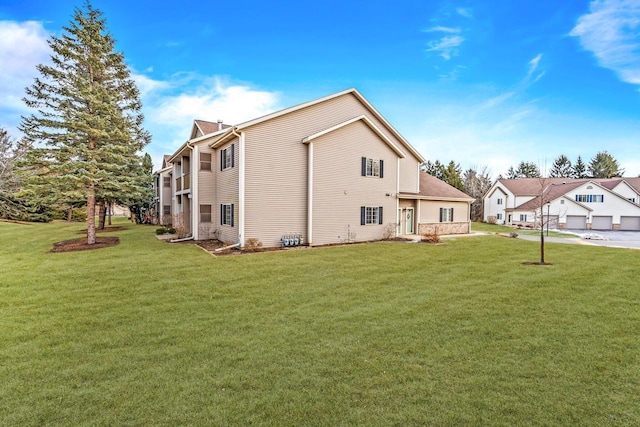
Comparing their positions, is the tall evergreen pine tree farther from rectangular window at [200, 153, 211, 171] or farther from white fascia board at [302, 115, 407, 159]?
white fascia board at [302, 115, 407, 159]

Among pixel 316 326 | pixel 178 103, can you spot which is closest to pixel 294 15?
pixel 178 103

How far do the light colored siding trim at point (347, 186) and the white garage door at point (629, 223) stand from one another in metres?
37.2

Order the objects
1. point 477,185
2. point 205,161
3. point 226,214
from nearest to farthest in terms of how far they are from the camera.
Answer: point 226,214
point 205,161
point 477,185

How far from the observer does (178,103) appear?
2362 cm

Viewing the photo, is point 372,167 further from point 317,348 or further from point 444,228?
point 317,348

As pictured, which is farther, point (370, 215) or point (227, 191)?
point (370, 215)

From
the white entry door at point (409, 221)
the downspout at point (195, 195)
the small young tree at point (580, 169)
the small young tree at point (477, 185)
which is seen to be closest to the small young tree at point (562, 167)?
the small young tree at point (580, 169)

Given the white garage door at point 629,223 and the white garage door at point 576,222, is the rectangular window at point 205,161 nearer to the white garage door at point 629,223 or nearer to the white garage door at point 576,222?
the white garage door at point 576,222

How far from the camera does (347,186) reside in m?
17.5

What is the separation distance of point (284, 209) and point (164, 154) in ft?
86.8

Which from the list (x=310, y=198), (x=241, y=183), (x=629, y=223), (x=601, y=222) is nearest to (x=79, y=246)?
(x=241, y=183)

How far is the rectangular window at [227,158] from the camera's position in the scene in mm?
16267

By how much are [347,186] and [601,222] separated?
129 feet

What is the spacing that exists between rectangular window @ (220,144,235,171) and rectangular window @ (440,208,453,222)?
16.7m
